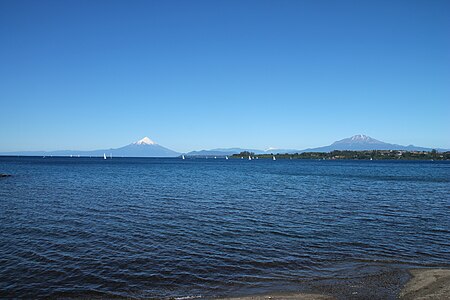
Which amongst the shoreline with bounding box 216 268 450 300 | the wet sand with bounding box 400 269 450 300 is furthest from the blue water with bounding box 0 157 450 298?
the wet sand with bounding box 400 269 450 300

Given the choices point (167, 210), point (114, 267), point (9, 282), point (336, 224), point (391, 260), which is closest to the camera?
point (9, 282)

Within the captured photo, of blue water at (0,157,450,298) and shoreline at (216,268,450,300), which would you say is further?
blue water at (0,157,450,298)

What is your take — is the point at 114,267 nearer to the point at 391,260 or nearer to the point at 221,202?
the point at 391,260

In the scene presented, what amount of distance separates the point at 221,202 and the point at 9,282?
2277 centimetres

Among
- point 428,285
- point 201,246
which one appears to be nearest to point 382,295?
point 428,285

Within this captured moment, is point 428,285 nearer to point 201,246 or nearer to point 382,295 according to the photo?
point 382,295

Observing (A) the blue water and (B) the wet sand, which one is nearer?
(B) the wet sand

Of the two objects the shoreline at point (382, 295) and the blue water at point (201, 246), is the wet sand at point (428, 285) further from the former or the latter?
the blue water at point (201, 246)

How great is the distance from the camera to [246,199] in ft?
123

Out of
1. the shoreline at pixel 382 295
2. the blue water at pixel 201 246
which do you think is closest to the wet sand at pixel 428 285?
the shoreline at pixel 382 295

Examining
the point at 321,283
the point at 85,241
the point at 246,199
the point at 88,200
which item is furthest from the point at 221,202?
the point at 321,283

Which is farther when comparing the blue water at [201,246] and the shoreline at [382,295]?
the blue water at [201,246]

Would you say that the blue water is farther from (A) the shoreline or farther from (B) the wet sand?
(B) the wet sand

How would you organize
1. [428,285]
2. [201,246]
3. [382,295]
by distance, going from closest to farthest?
1. [382,295]
2. [428,285]
3. [201,246]
